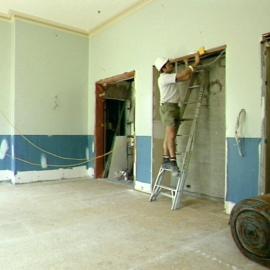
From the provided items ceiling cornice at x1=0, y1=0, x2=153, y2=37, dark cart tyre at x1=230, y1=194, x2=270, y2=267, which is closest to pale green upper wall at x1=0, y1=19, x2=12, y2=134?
ceiling cornice at x1=0, y1=0, x2=153, y2=37

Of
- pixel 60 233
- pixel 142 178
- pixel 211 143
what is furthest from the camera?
pixel 142 178

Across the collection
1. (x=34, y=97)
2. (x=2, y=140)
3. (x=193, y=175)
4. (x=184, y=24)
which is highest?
(x=184, y=24)

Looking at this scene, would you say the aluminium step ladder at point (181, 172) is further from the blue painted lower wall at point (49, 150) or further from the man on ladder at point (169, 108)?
the blue painted lower wall at point (49, 150)

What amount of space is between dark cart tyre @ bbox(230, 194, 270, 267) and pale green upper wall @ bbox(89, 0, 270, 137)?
107 centimetres

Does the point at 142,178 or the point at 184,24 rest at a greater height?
the point at 184,24

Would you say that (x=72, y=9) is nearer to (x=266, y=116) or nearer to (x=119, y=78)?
(x=119, y=78)

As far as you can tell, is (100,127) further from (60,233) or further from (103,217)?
(60,233)

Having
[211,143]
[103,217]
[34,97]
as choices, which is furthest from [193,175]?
[34,97]

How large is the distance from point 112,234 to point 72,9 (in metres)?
3.73

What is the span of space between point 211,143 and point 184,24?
1.66 meters

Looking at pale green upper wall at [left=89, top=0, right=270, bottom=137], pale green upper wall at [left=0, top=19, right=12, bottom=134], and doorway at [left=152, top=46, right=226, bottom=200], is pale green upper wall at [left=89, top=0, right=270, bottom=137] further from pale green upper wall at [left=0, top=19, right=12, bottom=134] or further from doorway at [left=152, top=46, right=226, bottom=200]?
pale green upper wall at [left=0, top=19, right=12, bottom=134]

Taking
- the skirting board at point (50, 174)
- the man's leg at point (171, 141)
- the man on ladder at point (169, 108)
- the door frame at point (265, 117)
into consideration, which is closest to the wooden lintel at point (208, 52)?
the man on ladder at point (169, 108)

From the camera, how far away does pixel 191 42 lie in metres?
3.63

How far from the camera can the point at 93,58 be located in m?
5.66
